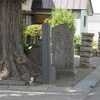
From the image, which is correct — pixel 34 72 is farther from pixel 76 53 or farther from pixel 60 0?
pixel 60 0

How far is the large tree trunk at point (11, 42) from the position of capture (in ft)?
30.0

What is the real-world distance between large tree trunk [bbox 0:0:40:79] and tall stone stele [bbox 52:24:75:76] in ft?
4.82

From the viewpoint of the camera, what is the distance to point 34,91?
8102 millimetres

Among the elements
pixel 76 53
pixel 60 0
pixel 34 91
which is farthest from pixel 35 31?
pixel 34 91

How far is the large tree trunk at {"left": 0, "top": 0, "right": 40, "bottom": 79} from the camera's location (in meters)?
9.16

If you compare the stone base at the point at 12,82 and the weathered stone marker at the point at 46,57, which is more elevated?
the weathered stone marker at the point at 46,57

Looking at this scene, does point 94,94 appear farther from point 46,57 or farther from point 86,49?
point 86,49

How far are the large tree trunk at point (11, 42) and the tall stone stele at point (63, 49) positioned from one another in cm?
147

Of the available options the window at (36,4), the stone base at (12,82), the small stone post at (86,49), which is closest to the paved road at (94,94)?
the stone base at (12,82)

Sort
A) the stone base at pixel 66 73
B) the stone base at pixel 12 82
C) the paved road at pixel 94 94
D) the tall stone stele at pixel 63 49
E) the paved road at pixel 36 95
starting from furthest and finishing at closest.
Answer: the tall stone stele at pixel 63 49 → the stone base at pixel 66 73 → the stone base at pixel 12 82 → the paved road at pixel 94 94 → the paved road at pixel 36 95

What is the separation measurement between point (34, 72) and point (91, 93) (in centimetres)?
235

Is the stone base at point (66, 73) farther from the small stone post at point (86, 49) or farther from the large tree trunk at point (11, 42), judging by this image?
the small stone post at point (86, 49)

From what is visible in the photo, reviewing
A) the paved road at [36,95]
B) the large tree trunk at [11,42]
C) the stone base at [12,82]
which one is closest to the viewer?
the paved road at [36,95]

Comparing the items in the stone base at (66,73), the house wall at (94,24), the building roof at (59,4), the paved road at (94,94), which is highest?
the building roof at (59,4)
